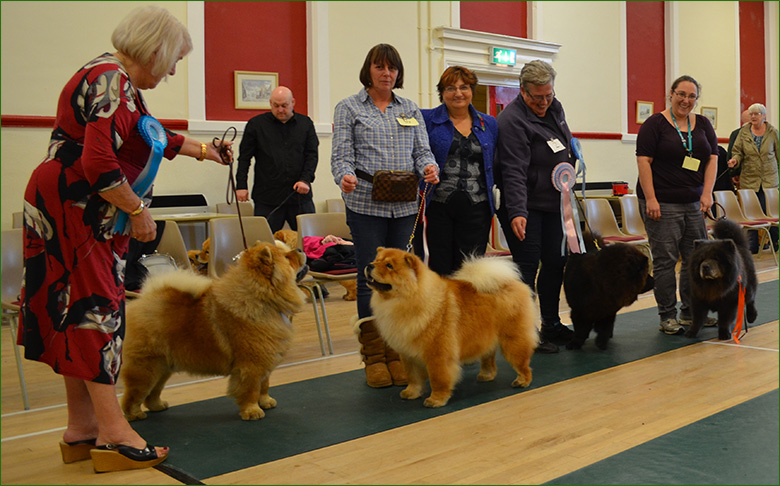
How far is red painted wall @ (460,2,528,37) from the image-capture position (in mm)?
8750

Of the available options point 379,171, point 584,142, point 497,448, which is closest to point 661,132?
point 379,171

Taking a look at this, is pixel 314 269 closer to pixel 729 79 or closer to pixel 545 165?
pixel 545 165

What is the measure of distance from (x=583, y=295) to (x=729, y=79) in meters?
10.8

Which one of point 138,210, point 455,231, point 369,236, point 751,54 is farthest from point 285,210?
point 751,54

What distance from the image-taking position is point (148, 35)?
2059 mm

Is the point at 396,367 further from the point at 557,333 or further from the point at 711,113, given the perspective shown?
the point at 711,113

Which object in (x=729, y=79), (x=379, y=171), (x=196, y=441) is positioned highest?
(x=729, y=79)

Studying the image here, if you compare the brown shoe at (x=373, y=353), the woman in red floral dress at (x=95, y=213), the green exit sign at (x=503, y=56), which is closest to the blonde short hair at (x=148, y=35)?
the woman in red floral dress at (x=95, y=213)

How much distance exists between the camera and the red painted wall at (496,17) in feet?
28.7

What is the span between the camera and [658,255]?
436 centimetres

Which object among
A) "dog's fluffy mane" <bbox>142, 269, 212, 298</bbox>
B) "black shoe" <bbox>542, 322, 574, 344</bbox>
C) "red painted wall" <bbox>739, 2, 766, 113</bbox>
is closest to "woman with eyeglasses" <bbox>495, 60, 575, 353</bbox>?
"black shoe" <bbox>542, 322, 574, 344</bbox>

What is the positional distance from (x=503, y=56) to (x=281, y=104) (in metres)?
4.59

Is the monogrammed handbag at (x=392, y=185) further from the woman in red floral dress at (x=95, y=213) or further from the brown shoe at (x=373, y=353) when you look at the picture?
the woman in red floral dress at (x=95, y=213)

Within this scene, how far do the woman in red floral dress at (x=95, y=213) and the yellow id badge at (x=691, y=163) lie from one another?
10.7ft
